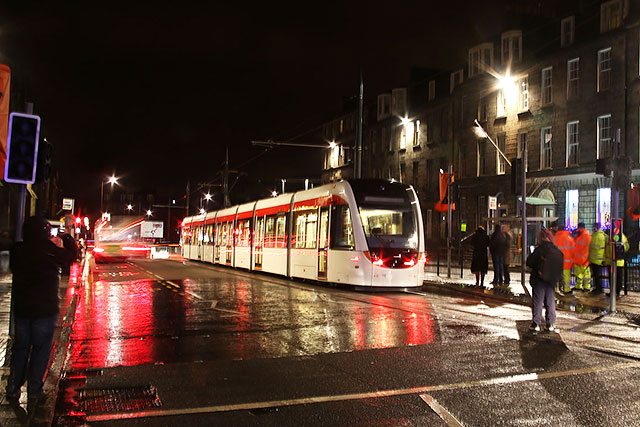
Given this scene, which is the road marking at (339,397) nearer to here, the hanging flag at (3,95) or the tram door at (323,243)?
the hanging flag at (3,95)

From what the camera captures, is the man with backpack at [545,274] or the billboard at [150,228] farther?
the billboard at [150,228]

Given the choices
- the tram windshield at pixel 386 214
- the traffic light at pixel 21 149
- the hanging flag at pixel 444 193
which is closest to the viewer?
the traffic light at pixel 21 149

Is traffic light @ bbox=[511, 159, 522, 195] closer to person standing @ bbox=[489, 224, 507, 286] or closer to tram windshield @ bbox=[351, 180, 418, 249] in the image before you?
person standing @ bbox=[489, 224, 507, 286]

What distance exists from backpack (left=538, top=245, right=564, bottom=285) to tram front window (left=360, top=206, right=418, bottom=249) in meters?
6.80

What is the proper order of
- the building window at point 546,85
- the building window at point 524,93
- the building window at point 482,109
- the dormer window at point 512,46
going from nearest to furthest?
the building window at point 546,85 → the building window at point 524,93 → the dormer window at point 512,46 → the building window at point 482,109

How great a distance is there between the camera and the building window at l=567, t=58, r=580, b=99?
3092cm

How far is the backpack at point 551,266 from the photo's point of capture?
939cm

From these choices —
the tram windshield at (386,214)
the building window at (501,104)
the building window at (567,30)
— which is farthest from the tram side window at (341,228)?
the building window at (501,104)

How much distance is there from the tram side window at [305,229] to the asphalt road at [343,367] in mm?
5740

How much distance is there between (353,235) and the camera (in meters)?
16.3

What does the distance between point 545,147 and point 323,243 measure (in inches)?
799

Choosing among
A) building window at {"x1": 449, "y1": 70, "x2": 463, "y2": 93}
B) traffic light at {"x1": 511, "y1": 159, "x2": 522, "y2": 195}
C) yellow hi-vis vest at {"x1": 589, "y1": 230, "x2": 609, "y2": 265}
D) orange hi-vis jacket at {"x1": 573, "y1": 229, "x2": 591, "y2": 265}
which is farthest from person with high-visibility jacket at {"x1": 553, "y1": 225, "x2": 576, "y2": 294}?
building window at {"x1": 449, "y1": 70, "x2": 463, "y2": 93}

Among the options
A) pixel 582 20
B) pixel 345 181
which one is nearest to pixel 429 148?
pixel 582 20

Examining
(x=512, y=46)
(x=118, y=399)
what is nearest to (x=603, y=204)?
(x=512, y=46)
